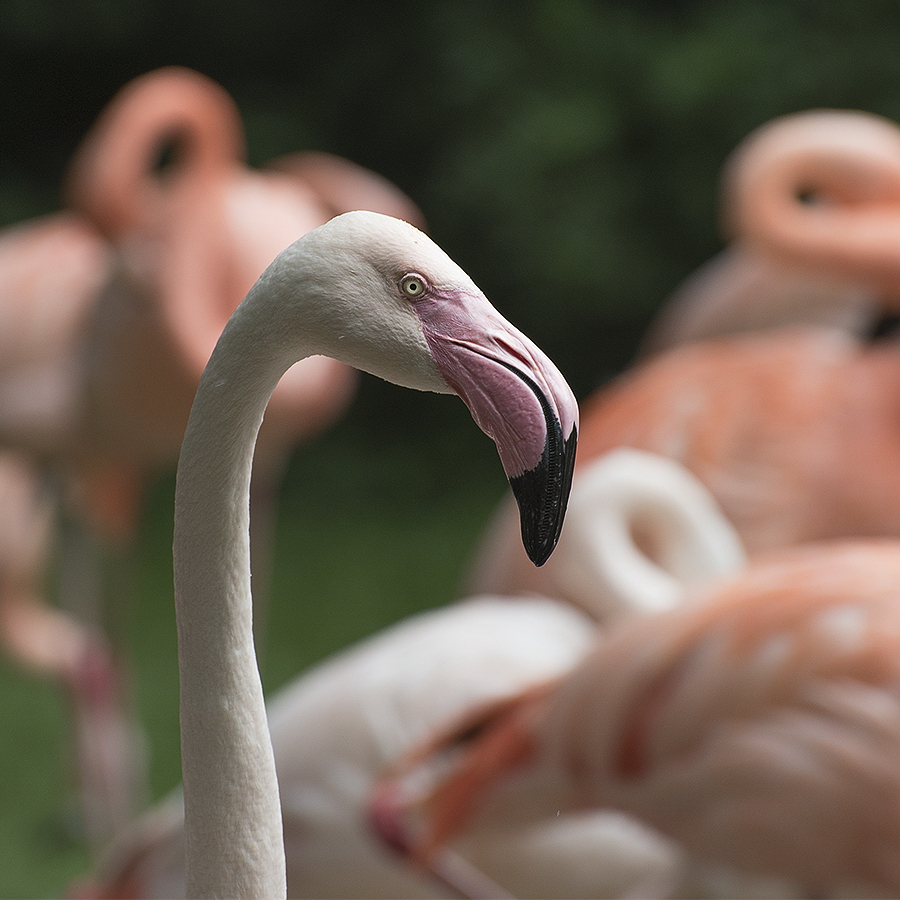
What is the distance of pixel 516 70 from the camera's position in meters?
5.09

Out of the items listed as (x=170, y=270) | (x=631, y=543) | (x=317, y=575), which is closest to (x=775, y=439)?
(x=631, y=543)

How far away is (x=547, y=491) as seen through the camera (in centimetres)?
69

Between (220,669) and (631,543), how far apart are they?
4.39 feet

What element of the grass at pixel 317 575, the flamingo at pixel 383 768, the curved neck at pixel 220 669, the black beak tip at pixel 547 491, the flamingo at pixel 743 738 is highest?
the black beak tip at pixel 547 491

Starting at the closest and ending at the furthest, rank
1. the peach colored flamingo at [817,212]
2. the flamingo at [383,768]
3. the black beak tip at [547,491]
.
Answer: the black beak tip at [547,491] < the flamingo at [383,768] < the peach colored flamingo at [817,212]

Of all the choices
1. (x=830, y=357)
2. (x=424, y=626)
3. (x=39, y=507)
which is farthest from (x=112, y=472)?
(x=830, y=357)

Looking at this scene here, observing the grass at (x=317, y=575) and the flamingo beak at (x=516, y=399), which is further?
the grass at (x=317, y=575)

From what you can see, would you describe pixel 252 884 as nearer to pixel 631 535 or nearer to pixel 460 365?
pixel 460 365

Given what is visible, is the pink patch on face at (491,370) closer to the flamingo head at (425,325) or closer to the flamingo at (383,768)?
the flamingo head at (425,325)

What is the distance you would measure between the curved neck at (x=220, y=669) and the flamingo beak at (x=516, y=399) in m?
0.10

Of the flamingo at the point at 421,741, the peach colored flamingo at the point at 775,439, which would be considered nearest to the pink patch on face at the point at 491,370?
the flamingo at the point at 421,741

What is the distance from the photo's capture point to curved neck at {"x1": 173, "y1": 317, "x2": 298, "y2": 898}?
74 cm

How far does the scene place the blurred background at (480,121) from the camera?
489 cm

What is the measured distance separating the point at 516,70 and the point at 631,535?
3338mm
